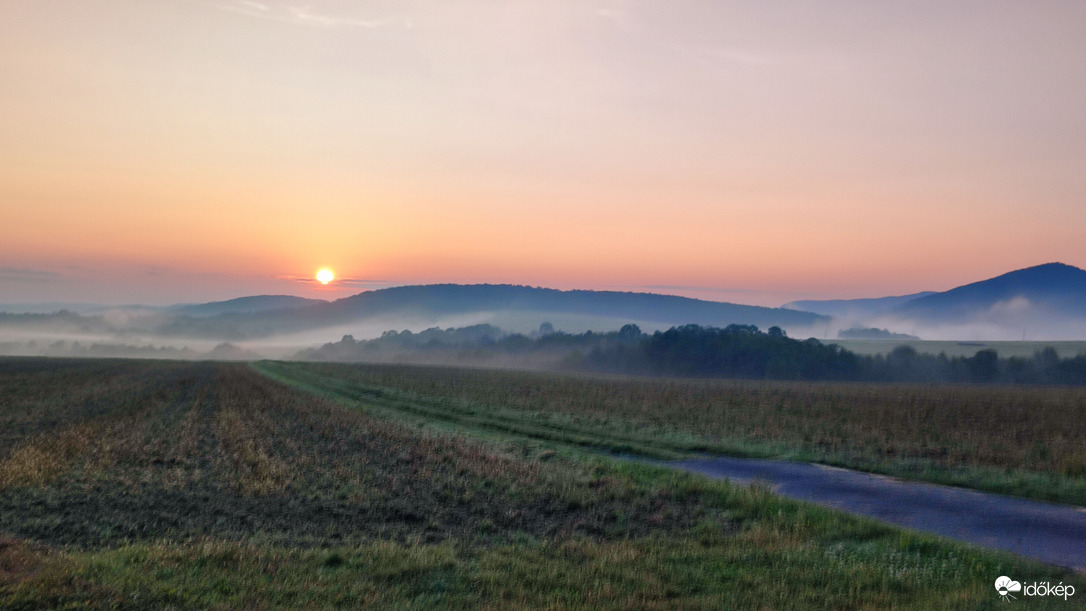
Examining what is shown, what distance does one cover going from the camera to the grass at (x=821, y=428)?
19.1 meters

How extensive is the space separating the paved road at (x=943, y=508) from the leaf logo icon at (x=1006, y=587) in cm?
163

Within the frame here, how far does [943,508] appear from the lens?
14.3m

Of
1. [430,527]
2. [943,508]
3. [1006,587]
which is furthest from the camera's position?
[943,508]

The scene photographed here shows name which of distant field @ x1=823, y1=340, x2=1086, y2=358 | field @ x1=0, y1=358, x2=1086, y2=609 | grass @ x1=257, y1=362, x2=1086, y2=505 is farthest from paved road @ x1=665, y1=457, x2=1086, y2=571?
distant field @ x1=823, y1=340, x2=1086, y2=358

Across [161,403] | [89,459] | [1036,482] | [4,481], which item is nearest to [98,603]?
[4,481]

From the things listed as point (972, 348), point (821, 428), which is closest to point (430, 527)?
point (821, 428)

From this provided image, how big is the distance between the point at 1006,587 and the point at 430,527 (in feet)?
27.1

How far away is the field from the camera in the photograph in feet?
28.2

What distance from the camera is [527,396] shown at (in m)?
47.1

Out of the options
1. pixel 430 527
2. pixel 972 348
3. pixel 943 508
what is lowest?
pixel 943 508

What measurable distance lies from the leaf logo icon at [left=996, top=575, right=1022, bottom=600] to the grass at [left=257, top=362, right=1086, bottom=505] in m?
7.92

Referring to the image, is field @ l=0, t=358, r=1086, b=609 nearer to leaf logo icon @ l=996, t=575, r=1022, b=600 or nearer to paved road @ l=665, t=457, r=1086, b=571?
leaf logo icon @ l=996, t=575, r=1022, b=600

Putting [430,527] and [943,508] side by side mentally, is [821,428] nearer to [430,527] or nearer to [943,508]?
[943,508]

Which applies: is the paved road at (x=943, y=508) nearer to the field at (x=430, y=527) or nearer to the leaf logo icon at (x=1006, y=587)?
the field at (x=430, y=527)
